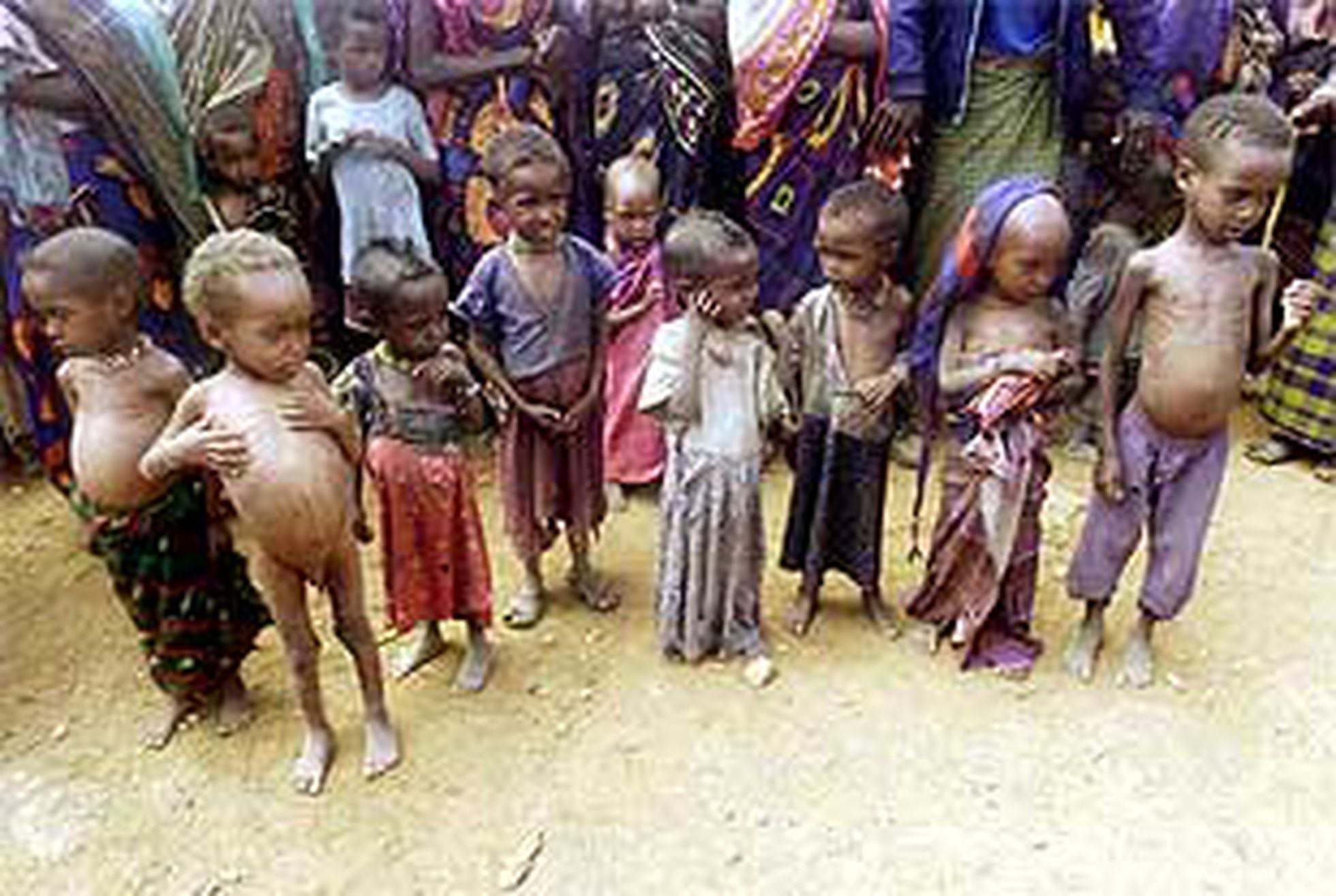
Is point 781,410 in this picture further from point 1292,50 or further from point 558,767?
point 1292,50

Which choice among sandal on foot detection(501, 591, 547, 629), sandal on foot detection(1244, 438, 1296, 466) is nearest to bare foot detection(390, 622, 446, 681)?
sandal on foot detection(501, 591, 547, 629)

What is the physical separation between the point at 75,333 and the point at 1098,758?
266 centimetres

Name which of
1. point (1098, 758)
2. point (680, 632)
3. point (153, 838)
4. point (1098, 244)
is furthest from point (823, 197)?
point (153, 838)

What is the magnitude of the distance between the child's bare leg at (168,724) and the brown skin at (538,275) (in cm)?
95

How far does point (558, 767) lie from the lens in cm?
277

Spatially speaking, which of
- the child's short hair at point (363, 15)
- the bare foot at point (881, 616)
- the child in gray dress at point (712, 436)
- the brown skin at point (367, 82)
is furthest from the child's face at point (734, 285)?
the child's short hair at point (363, 15)

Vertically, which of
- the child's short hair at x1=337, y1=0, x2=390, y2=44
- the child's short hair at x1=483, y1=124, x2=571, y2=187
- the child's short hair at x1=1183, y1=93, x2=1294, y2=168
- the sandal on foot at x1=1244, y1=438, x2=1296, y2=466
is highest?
the child's short hair at x1=337, y1=0, x2=390, y2=44

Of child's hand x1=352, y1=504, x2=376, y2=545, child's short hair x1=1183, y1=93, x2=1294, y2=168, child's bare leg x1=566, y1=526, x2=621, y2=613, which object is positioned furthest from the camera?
child's bare leg x1=566, y1=526, x2=621, y2=613

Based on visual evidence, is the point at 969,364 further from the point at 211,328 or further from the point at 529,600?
the point at 211,328

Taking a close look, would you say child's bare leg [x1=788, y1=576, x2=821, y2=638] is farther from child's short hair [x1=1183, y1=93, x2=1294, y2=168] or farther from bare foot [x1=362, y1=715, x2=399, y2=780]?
child's short hair [x1=1183, y1=93, x2=1294, y2=168]

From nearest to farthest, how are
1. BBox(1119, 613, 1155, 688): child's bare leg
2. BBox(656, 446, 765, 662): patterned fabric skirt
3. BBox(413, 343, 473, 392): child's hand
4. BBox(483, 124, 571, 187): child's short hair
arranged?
BBox(413, 343, 473, 392): child's hand
BBox(483, 124, 571, 187): child's short hair
BBox(656, 446, 765, 662): patterned fabric skirt
BBox(1119, 613, 1155, 688): child's bare leg

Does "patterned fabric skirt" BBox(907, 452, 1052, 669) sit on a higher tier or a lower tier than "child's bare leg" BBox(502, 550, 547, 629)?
higher

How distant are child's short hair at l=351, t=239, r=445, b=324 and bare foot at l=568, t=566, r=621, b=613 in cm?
118

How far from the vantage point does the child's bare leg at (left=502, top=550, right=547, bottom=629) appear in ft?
11.1
